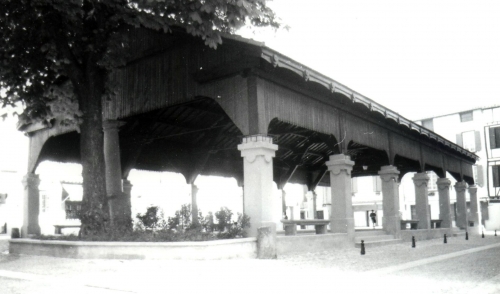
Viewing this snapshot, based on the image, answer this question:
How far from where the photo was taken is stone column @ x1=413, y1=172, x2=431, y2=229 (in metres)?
27.6

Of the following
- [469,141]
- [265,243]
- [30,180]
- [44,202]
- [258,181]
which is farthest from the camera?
[469,141]

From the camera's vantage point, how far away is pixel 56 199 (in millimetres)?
39719

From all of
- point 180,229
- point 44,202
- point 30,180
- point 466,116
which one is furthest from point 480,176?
point 30,180

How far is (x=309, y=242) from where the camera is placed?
1705cm

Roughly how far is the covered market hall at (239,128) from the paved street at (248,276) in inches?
119

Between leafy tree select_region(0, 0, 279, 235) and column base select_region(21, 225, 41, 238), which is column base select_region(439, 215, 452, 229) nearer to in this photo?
leafy tree select_region(0, 0, 279, 235)

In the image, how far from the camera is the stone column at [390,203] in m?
24.0

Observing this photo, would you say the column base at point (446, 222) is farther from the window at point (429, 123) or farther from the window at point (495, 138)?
the window at point (429, 123)

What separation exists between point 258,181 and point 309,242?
3.88 metres

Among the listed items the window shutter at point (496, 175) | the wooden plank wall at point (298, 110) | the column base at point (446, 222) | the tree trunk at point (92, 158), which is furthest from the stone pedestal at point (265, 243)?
the window shutter at point (496, 175)

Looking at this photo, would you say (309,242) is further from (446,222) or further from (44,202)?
(44,202)

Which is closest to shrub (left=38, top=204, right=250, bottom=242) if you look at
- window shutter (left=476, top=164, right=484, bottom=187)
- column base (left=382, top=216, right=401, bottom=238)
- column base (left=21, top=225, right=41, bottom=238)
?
column base (left=21, top=225, right=41, bottom=238)

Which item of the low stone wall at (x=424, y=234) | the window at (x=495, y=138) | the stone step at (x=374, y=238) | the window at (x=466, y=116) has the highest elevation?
the window at (x=466, y=116)

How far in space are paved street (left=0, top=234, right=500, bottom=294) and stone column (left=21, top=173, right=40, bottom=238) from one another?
26.6 feet
